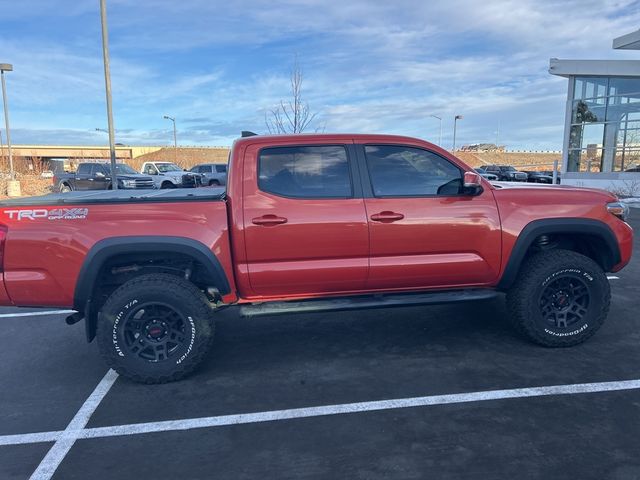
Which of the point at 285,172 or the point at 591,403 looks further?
the point at 285,172

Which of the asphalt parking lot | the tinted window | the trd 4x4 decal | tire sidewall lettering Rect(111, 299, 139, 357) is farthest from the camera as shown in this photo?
the tinted window

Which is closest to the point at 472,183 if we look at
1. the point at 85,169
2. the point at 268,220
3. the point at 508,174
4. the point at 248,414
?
the point at 268,220

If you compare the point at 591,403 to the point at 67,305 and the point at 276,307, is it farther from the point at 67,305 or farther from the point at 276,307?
the point at 67,305

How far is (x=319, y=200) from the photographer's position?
3945 mm

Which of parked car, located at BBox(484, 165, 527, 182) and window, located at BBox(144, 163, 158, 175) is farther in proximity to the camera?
parked car, located at BBox(484, 165, 527, 182)

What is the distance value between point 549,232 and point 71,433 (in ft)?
13.4

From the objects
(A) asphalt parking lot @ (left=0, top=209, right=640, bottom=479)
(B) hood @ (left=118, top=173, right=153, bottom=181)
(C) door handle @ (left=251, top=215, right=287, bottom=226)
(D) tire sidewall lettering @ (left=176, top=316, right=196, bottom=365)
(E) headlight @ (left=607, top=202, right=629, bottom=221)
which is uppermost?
(B) hood @ (left=118, top=173, right=153, bottom=181)

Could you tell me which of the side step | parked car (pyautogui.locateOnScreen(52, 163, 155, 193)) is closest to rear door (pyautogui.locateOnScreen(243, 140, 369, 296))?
Answer: the side step

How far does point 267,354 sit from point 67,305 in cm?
172

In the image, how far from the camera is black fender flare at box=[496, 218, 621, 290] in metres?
4.20

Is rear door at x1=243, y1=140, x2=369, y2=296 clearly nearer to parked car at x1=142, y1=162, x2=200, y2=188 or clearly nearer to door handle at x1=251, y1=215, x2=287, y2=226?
door handle at x1=251, y1=215, x2=287, y2=226

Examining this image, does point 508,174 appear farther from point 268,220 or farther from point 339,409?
point 339,409

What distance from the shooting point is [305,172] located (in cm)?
405

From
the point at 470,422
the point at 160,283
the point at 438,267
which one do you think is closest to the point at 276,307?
the point at 160,283
